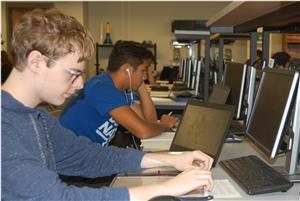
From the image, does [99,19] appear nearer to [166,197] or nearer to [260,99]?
[260,99]

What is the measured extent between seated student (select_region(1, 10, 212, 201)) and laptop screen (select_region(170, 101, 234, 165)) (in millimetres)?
445

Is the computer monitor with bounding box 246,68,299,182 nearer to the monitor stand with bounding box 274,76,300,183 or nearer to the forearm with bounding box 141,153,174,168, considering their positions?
the monitor stand with bounding box 274,76,300,183

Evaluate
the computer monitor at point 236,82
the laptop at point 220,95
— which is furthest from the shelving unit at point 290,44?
the laptop at point 220,95

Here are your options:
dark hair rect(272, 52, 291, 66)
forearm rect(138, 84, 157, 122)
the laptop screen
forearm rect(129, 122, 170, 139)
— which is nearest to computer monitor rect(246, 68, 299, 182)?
the laptop screen

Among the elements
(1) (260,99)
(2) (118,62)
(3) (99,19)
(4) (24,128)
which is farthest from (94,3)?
(4) (24,128)

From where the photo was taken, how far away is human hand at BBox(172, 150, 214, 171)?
5.02 ft

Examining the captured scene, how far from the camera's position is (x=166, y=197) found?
42.8 inches

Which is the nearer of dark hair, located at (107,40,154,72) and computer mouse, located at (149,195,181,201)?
computer mouse, located at (149,195,181,201)

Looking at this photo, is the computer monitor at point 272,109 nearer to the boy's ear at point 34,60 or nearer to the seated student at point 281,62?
the seated student at point 281,62

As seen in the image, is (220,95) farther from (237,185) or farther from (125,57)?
(237,185)

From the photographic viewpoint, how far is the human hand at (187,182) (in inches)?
46.1

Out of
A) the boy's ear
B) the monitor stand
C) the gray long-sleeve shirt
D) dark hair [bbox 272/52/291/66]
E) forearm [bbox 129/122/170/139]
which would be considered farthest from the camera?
dark hair [bbox 272/52/291/66]

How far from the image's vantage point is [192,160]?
5.08 feet

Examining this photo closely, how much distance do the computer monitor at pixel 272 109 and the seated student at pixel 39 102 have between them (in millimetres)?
345
